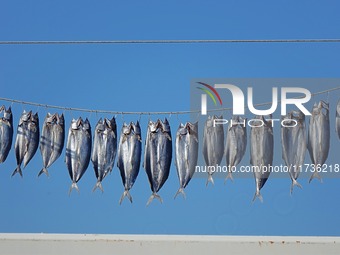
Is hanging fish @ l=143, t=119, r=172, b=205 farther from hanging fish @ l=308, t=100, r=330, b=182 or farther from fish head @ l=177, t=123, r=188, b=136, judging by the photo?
hanging fish @ l=308, t=100, r=330, b=182

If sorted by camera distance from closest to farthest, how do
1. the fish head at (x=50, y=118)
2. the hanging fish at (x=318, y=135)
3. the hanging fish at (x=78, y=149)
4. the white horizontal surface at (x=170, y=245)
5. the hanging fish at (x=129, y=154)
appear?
the white horizontal surface at (x=170, y=245) → the hanging fish at (x=318, y=135) → the hanging fish at (x=129, y=154) → the hanging fish at (x=78, y=149) → the fish head at (x=50, y=118)

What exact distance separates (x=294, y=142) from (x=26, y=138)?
239 centimetres

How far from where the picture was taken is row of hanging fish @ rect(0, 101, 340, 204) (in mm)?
5039

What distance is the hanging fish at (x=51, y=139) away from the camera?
17.0ft

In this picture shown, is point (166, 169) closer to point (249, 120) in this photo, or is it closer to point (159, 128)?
point (159, 128)

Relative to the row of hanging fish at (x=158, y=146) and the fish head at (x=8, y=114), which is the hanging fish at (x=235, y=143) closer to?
the row of hanging fish at (x=158, y=146)

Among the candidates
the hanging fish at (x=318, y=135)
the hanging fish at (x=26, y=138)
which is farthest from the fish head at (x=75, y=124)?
the hanging fish at (x=318, y=135)

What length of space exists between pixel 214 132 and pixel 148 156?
644 mm

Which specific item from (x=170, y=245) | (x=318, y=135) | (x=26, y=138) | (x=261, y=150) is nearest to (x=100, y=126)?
(x=26, y=138)

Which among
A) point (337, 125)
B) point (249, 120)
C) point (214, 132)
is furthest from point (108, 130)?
point (337, 125)

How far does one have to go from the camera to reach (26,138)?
17.3ft

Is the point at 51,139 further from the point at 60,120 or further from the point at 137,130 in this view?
the point at 137,130

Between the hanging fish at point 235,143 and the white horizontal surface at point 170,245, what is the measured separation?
1034mm

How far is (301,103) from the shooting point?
526 cm
